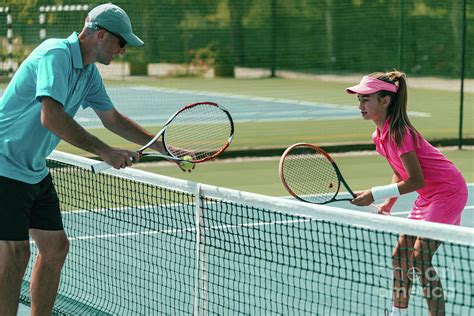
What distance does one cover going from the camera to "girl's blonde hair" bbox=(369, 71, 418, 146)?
17.1 ft

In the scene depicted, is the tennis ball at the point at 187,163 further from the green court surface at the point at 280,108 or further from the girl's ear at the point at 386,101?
the green court surface at the point at 280,108

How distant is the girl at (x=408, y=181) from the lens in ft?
17.1

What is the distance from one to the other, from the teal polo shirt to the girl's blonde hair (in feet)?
4.94

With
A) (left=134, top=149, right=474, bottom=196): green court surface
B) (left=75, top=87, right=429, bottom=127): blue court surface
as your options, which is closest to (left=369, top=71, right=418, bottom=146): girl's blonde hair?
(left=134, top=149, right=474, bottom=196): green court surface

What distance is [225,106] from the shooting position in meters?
20.7

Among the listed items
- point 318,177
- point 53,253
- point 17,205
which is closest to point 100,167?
point 17,205

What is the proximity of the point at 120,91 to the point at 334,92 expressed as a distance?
5.64 metres

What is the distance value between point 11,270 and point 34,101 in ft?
2.62

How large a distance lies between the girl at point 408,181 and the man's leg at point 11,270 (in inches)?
64.1

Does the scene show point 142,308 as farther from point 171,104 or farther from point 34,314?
point 171,104

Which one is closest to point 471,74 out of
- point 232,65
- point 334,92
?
point 334,92

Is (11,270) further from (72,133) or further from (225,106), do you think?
(225,106)

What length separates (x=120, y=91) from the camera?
20.2 metres

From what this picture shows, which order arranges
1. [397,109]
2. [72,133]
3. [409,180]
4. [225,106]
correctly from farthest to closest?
[225,106]
[397,109]
[409,180]
[72,133]
